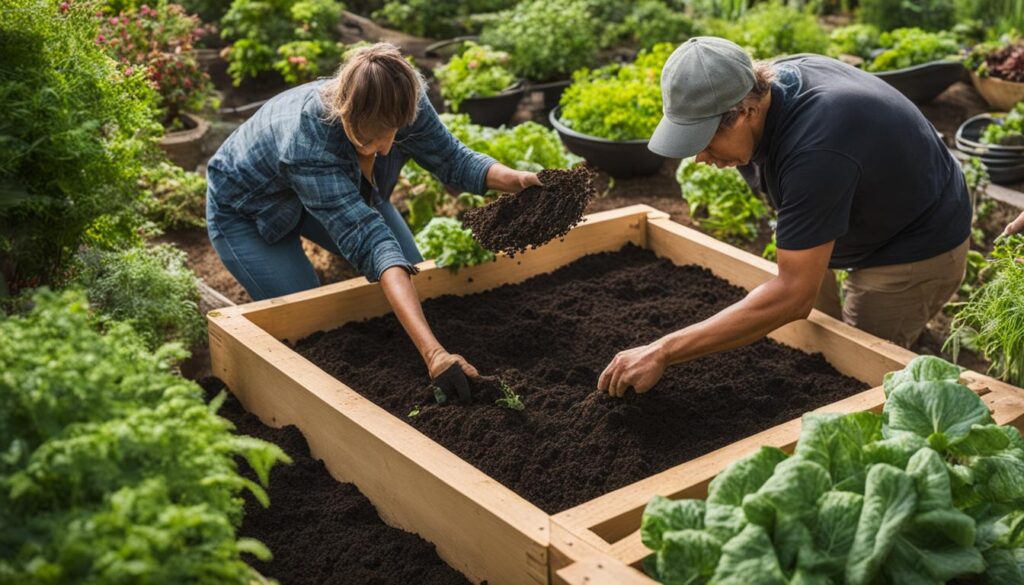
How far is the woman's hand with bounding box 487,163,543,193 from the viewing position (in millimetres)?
3903

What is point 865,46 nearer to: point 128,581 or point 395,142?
point 395,142

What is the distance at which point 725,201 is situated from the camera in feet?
18.9

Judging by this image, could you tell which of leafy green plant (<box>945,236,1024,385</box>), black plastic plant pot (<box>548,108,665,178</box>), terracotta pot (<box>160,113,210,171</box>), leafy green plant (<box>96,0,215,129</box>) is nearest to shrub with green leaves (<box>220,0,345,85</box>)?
leafy green plant (<box>96,0,215,129</box>)

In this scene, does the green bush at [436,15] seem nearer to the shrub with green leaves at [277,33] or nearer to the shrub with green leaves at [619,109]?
the shrub with green leaves at [277,33]

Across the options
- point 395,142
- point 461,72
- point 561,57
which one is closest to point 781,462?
point 395,142

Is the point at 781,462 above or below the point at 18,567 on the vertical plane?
below

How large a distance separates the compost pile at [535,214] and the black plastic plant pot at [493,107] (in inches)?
138

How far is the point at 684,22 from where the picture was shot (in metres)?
8.67

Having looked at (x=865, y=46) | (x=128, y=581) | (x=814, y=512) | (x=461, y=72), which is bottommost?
(x=865, y=46)

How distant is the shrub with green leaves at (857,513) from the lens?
78.3 inches

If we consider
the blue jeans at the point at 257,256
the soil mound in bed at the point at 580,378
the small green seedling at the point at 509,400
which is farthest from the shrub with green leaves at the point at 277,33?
the small green seedling at the point at 509,400

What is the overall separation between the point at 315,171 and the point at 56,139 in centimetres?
100

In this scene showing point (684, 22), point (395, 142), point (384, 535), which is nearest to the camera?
point (384, 535)

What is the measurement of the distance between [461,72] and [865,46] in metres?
3.67
